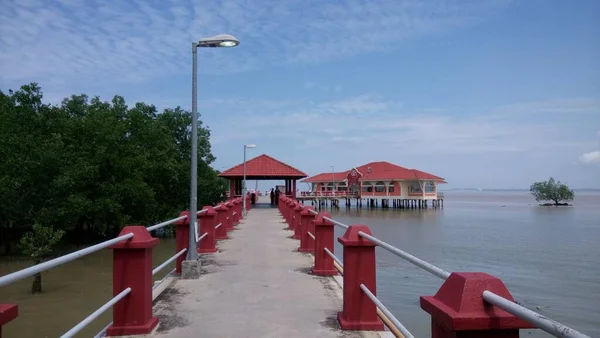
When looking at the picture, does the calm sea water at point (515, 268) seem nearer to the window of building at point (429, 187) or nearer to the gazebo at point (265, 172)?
the gazebo at point (265, 172)

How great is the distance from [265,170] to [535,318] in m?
35.2

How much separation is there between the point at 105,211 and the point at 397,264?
52.4 feet

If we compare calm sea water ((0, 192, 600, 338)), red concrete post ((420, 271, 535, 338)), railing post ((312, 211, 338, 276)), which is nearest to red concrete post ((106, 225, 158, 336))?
red concrete post ((420, 271, 535, 338))

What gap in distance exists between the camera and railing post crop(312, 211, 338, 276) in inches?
290

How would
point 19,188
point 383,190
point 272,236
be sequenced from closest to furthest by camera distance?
point 272,236 < point 19,188 < point 383,190

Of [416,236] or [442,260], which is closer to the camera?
[442,260]

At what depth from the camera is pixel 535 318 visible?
5.54ft

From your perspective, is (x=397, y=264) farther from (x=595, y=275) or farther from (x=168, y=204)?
(x=168, y=204)

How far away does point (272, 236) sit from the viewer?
44.6 feet

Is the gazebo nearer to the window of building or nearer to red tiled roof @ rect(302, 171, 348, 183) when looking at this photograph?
the window of building

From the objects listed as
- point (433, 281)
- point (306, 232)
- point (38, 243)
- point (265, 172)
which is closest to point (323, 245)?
point (306, 232)

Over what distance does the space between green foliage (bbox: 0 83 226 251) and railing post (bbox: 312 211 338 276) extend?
18124 millimetres

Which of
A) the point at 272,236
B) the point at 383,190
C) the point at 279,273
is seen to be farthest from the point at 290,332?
the point at 383,190

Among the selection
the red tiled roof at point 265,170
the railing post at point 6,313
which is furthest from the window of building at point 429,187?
the railing post at point 6,313
